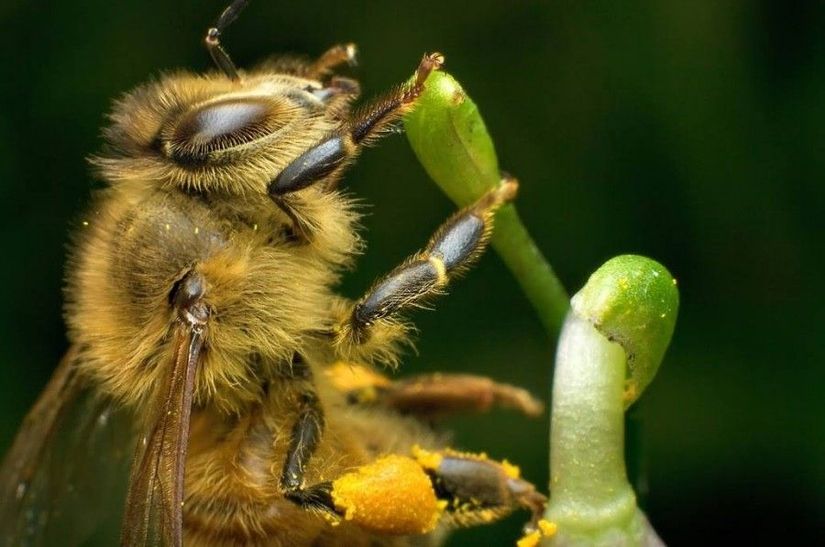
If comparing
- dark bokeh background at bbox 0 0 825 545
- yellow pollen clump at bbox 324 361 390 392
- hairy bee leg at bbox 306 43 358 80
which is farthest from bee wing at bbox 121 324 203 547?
dark bokeh background at bbox 0 0 825 545

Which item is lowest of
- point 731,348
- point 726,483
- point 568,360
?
point 726,483

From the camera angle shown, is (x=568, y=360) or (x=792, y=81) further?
(x=792, y=81)

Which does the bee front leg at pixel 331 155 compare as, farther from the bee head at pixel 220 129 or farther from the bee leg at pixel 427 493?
the bee leg at pixel 427 493

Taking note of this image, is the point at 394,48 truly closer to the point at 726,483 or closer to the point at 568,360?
the point at 726,483

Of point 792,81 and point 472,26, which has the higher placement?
point 472,26

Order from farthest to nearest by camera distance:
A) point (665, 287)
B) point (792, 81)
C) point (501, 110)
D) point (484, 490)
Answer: point (501, 110)
point (792, 81)
point (484, 490)
point (665, 287)

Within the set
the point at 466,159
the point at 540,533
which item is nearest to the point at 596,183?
the point at 466,159

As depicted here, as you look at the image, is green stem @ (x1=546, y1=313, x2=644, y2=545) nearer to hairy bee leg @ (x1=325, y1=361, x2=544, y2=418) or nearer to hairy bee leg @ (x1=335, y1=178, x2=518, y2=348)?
hairy bee leg @ (x1=335, y1=178, x2=518, y2=348)

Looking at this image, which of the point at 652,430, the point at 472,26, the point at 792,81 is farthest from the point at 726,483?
the point at 472,26
